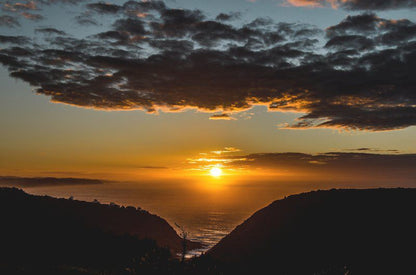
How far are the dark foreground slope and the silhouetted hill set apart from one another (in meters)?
19.6

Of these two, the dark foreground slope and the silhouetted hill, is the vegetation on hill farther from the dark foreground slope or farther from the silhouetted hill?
the silhouetted hill

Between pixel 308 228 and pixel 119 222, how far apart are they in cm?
5783

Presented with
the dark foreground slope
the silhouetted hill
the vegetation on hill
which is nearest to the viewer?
the vegetation on hill

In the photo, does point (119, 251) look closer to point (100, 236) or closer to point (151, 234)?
point (100, 236)

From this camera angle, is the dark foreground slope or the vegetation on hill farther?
the dark foreground slope

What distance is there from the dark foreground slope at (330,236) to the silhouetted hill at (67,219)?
1964cm

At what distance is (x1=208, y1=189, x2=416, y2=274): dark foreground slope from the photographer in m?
51.0

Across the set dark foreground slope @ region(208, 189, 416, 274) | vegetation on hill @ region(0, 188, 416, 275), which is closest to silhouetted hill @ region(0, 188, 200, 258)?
vegetation on hill @ region(0, 188, 416, 275)

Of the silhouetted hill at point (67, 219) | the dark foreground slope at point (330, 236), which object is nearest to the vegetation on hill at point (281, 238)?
the dark foreground slope at point (330, 236)

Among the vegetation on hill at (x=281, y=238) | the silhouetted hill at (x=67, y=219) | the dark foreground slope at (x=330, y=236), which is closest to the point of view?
the vegetation on hill at (x=281, y=238)

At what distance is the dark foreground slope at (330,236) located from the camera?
167 ft

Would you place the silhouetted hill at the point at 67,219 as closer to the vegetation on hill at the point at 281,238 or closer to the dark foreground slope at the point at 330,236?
the vegetation on hill at the point at 281,238

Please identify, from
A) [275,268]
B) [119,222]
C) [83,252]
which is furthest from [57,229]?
[275,268]

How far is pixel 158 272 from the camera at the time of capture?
17656 millimetres
